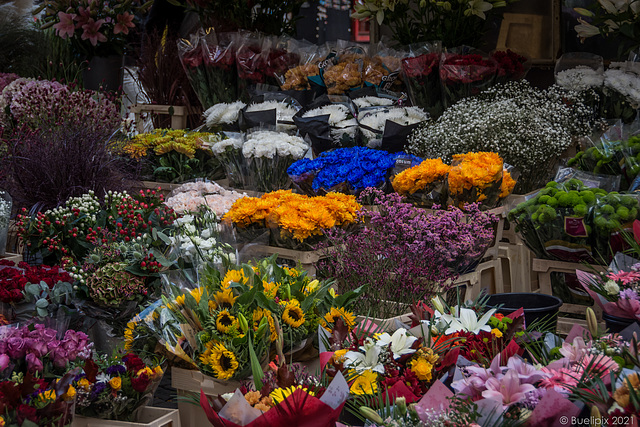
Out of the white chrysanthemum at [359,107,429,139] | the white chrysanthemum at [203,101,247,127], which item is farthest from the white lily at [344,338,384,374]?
the white chrysanthemum at [203,101,247,127]

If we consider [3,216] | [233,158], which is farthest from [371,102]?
[3,216]

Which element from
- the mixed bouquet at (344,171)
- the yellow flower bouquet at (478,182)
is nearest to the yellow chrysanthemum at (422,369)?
the yellow flower bouquet at (478,182)

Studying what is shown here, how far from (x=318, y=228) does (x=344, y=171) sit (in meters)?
0.65

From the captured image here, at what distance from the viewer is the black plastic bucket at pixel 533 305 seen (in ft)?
6.31

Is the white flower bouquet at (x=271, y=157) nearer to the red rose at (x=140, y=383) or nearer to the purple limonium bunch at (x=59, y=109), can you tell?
the purple limonium bunch at (x=59, y=109)

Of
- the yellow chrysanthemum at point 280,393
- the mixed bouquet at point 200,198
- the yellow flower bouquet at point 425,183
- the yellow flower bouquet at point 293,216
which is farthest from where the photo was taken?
the mixed bouquet at point 200,198

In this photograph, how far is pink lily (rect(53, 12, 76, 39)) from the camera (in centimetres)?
597

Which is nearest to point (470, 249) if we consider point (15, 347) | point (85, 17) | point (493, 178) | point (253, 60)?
point (493, 178)

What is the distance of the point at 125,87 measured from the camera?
22.2ft

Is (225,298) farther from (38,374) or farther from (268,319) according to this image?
(38,374)

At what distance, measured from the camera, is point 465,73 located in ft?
13.5

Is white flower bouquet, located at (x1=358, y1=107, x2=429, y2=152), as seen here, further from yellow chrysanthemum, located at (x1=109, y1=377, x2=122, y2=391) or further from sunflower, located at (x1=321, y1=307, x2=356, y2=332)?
yellow chrysanthemum, located at (x1=109, y1=377, x2=122, y2=391)

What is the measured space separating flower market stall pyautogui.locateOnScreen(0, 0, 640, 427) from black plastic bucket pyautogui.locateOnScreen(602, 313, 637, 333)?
16 mm

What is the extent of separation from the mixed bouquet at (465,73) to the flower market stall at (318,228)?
0.6 inches
